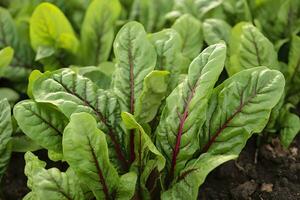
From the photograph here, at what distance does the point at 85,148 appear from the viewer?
4.25ft

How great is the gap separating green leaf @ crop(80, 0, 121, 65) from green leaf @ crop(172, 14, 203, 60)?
0.84 ft

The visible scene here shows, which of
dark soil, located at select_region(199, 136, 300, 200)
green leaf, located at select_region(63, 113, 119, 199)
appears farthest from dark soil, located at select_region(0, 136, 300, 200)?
green leaf, located at select_region(63, 113, 119, 199)

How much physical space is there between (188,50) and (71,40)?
0.45 m

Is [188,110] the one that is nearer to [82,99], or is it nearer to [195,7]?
[82,99]

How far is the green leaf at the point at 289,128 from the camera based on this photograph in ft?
5.46

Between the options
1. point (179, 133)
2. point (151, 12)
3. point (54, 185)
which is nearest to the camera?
point (54, 185)

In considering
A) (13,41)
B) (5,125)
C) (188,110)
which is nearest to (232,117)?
(188,110)

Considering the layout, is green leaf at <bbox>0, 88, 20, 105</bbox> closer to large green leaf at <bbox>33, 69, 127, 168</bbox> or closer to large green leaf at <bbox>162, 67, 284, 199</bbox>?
large green leaf at <bbox>33, 69, 127, 168</bbox>

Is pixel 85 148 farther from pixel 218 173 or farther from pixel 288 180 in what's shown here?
pixel 288 180

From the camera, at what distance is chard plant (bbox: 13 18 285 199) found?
1315 millimetres

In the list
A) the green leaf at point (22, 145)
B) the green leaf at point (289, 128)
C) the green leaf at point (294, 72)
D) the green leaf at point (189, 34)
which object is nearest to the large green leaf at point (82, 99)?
the green leaf at point (22, 145)

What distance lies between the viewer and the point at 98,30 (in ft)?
6.35

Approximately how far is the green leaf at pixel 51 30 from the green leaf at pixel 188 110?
0.64 meters

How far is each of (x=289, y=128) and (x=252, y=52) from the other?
0.28 m
